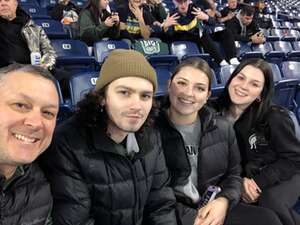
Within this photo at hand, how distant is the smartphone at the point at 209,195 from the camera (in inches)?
76.1

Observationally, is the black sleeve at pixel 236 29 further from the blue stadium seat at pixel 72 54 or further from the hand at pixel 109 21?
the blue stadium seat at pixel 72 54

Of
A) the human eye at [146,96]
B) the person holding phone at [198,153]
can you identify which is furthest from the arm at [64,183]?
the person holding phone at [198,153]

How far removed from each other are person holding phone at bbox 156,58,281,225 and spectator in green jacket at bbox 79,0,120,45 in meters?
2.95

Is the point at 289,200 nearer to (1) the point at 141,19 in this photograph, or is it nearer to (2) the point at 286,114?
(2) the point at 286,114

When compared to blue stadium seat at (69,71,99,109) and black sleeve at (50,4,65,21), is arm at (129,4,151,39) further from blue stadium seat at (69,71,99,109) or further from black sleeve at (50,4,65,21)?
blue stadium seat at (69,71,99,109)

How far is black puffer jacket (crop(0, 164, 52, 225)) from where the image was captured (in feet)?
3.85

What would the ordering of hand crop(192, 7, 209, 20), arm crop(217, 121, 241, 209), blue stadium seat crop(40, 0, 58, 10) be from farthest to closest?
blue stadium seat crop(40, 0, 58, 10) → hand crop(192, 7, 209, 20) → arm crop(217, 121, 241, 209)

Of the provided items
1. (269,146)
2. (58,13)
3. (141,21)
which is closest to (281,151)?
(269,146)

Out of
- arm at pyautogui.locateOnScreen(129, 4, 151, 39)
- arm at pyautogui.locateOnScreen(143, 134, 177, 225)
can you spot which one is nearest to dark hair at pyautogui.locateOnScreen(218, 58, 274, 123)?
arm at pyautogui.locateOnScreen(143, 134, 177, 225)

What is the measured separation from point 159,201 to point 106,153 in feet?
1.39

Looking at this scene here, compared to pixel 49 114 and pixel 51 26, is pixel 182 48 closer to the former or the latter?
pixel 51 26

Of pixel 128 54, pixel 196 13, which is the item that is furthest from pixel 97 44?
pixel 128 54

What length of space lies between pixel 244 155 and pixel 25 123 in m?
1.58

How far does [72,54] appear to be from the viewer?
4.31 metres
